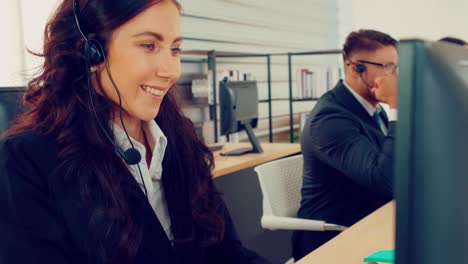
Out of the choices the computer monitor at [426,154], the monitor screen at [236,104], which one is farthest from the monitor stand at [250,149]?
the computer monitor at [426,154]

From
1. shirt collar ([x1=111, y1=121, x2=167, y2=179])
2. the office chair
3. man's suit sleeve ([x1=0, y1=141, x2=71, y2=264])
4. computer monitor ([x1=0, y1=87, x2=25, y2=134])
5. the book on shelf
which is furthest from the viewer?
the book on shelf

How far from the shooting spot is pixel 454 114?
1.51 feet

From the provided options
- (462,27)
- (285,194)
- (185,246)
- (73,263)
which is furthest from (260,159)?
(462,27)

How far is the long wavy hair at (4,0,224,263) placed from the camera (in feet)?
3.54

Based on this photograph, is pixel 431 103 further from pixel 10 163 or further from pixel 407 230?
pixel 10 163

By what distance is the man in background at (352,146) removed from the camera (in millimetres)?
1876

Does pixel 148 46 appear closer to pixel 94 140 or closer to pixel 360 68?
pixel 94 140

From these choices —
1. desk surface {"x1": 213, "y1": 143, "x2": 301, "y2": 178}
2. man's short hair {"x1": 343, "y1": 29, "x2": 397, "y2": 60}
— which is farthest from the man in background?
desk surface {"x1": 213, "y1": 143, "x2": 301, "y2": 178}

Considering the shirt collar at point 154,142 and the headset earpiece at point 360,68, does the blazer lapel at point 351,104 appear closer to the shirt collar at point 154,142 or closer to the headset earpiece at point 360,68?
the headset earpiece at point 360,68

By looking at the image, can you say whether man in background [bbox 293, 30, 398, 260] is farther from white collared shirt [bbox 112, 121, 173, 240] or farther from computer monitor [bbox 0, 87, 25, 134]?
computer monitor [bbox 0, 87, 25, 134]

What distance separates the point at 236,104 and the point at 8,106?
1.71 m

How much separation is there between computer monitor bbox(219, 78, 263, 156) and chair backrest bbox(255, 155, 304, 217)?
106 centimetres

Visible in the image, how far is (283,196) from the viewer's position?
6.42ft

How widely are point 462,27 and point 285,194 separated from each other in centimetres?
427
